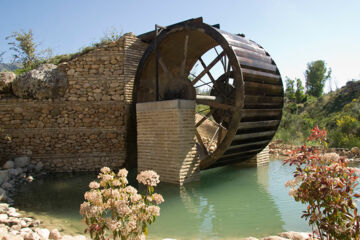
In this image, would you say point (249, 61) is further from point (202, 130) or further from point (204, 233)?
point (202, 130)

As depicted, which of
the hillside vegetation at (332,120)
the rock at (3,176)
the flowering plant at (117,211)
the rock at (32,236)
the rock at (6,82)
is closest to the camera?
the flowering plant at (117,211)

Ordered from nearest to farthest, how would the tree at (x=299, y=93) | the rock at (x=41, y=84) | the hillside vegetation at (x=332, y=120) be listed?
the rock at (x=41, y=84)
the hillside vegetation at (x=332, y=120)
the tree at (x=299, y=93)

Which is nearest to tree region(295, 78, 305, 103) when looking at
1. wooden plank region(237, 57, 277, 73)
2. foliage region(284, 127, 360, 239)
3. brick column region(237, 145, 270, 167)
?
brick column region(237, 145, 270, 167)

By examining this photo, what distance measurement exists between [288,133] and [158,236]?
9052 mm

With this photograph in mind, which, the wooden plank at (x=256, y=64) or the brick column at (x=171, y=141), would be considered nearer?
the brick column at (x=171, y=141)

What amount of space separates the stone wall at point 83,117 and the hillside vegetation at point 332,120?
6.44 m

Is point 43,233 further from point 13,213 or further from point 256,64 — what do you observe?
point 256,64

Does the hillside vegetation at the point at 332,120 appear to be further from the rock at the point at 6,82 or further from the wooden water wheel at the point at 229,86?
the rock at the point at 6,82

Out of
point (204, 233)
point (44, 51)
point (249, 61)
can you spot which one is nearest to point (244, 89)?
point (249, 61)

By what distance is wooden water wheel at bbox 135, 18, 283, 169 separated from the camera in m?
6.17

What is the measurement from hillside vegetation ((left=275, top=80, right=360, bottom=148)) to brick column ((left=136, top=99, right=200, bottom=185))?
5557 mm

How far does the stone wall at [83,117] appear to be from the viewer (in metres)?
7.90

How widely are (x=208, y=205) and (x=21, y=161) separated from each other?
5.40 metres

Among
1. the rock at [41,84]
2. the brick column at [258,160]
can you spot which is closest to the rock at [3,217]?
the rock at [41,84]
